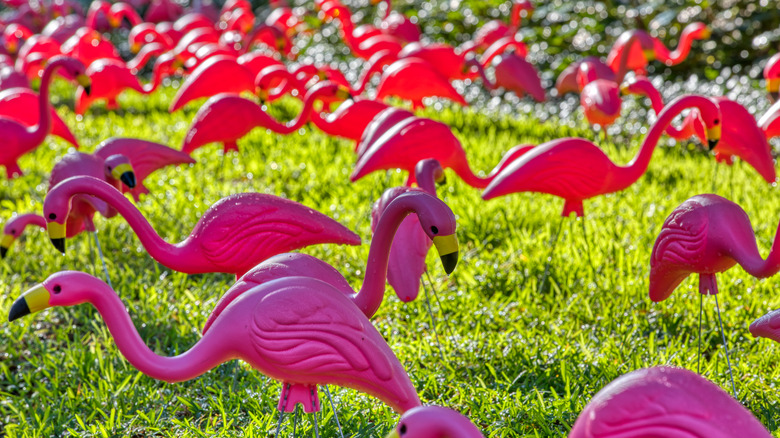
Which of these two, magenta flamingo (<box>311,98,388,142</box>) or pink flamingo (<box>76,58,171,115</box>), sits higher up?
pink flamingo (<box>76,58,171,115</box>)

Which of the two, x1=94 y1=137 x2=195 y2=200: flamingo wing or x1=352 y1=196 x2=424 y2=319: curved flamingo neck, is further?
x1=94 y1=137 x2=195 y2=200: flamingo wing

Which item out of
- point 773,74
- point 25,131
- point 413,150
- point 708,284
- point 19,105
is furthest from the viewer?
point 19,105

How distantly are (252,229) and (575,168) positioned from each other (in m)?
1.53

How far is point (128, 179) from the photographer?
3797 millimetres

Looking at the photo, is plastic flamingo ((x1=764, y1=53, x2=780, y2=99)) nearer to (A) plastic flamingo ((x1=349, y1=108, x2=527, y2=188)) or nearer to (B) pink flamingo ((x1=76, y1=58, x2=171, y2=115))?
(A) plastic flamingo ((x1=349, y1=108, x2=527, y2=188))

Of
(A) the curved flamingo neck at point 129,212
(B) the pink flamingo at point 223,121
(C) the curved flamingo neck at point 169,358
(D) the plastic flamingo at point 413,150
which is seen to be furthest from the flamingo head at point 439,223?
(B) the pink flamingo at point 223,121

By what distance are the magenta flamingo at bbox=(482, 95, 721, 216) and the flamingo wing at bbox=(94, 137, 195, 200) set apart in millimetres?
1784

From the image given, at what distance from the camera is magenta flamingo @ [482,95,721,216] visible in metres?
3.78

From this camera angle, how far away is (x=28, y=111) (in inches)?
241

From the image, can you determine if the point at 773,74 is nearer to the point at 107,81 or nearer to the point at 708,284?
the point at 708,284

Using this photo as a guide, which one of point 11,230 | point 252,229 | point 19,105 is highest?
point 19,105

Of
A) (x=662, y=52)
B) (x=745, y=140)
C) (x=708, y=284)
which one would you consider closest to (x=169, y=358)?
(x=708, y=284)

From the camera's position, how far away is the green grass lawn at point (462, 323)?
3254 millimetres

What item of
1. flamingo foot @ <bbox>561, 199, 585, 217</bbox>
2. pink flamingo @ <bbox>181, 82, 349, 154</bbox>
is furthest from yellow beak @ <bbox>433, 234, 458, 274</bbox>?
pink flamingo @ <bbox>181, 82, 349, 154</bbox>
